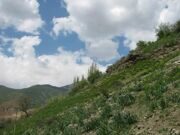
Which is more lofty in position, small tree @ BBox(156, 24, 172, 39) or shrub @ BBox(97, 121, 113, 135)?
small tree @ BBox(156, 24, 172, 39)

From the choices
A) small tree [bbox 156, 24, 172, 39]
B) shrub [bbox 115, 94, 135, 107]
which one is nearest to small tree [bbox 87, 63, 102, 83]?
small tree [bbox 156, 24, 172, 39]

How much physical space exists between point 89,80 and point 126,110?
171ft

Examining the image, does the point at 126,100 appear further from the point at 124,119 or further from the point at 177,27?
the point at 177,27

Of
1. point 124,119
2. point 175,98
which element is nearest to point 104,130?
point 124,119

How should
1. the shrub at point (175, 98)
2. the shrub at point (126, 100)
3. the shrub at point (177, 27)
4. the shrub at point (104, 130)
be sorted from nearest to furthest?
the shrub at point (104, 130) < the shrub at point (175, 98) < the shrub at point (126, 100) < the shrub at point (177, 27)

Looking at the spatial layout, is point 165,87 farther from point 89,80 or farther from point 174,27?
point 89,80

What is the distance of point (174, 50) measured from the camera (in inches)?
2032

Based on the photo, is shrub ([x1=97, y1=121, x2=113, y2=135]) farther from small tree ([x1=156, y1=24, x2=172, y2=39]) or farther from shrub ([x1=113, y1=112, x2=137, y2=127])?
small tree ([x1=156, y1=24, x2=172, y2=39])

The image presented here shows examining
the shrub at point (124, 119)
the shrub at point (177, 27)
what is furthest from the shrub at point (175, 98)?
the shrub at point (177, 27)

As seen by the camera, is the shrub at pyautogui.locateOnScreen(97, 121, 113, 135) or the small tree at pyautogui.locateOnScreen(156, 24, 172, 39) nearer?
the shrub at pyautogui.locateOnScreen(97, 121, 113, 135)

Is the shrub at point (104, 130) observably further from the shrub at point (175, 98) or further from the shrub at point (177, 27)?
the shrub at point (177, 27)

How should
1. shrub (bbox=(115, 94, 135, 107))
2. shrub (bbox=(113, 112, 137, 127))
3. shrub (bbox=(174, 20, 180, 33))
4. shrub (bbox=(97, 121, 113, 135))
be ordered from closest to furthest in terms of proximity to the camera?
shrub (bbox=(97, 121, 113, 135)), shrub (bbox=(113, 112, 137, 127)), shrub (bbox=(115, 94, 135, 107)), shrub (bbox=(174, 20, 180, 33))

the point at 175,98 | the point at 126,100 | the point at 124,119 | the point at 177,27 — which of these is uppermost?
the point at 177,27

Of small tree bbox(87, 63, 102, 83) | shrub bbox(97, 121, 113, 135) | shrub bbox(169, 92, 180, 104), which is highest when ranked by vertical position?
small tree bbox(87, 63, 102, 83)
